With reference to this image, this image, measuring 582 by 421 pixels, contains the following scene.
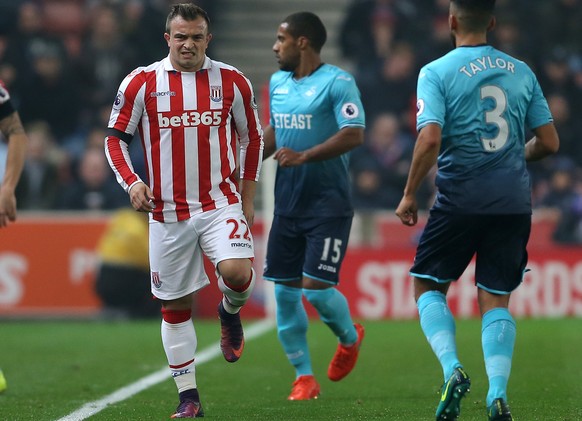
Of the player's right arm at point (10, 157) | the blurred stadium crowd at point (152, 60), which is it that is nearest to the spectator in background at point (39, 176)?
the blurred stadium crowd at point (152, 60)

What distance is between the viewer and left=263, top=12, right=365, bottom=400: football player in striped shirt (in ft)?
26.5

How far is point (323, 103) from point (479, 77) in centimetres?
203

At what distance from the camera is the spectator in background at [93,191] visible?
52.2ft

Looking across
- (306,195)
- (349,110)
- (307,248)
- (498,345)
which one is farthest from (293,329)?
(498,345)

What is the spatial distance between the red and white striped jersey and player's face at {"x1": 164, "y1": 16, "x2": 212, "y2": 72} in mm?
73

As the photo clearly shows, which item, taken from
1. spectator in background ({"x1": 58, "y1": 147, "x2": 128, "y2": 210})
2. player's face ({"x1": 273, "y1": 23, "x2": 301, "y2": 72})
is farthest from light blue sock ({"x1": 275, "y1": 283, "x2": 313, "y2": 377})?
spectator in background ({"x1": 58, "y1": 147, "x2": 128, "y2": 210})

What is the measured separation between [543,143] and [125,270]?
863 cm

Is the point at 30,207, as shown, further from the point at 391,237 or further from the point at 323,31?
the point at 323,31

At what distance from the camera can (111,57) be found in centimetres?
1831

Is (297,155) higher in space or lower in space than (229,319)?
higher

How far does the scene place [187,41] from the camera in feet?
22.1

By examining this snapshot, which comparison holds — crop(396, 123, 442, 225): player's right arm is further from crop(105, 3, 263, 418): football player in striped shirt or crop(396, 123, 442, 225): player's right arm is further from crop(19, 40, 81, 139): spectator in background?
crop(19, 40, 81, 139): spectator in background

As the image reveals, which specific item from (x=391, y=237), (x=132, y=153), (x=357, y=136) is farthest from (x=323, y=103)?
(x=132, y=153)

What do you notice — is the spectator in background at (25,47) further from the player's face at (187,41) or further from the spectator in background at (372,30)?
the player's face at (187,41)
